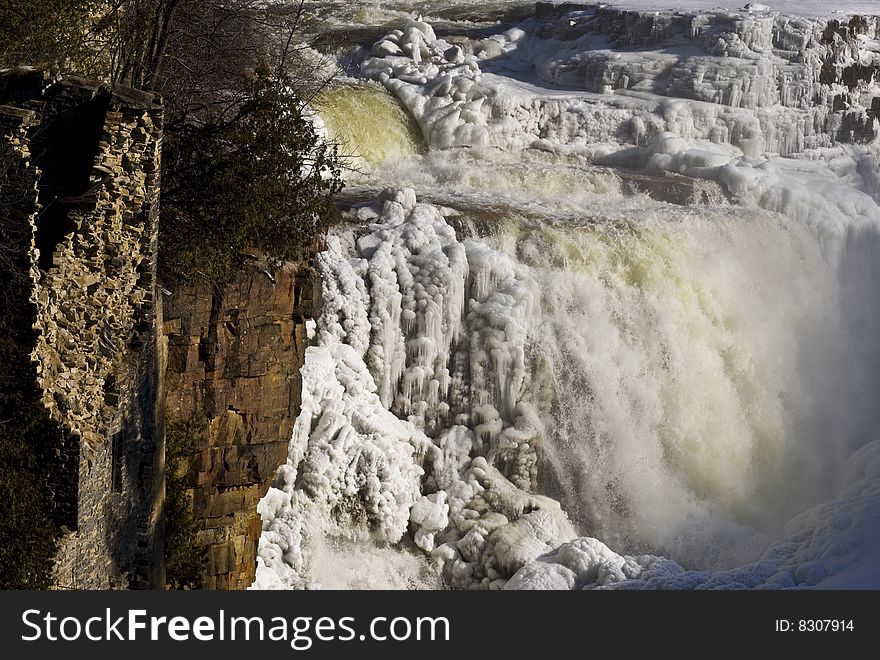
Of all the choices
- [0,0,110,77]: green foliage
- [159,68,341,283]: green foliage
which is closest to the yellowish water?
[159,68,341,283]: green foliage

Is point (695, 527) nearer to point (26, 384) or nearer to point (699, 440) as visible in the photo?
point (699, 440)

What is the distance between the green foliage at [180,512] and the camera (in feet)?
48.4

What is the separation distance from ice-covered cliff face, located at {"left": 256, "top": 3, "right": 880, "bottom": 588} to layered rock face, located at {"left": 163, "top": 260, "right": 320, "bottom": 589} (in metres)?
0.78

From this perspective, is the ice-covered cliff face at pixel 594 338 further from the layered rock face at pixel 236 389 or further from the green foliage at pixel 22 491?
the green foliage at pixel 22 491

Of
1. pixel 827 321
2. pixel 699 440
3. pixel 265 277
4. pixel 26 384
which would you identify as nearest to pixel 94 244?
pixel 26 384

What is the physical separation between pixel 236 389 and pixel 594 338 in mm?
5917

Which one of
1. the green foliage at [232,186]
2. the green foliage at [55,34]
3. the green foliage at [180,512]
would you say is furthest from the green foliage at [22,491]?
the green foliage at [55,34]

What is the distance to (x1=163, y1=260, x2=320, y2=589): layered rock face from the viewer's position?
49.4 feet

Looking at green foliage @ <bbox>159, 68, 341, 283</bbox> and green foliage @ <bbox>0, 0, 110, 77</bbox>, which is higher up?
green foliage @ <bbox>0, 0, 110, 77</bbox>

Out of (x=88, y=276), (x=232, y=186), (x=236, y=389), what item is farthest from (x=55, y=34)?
(x=88, y=276)

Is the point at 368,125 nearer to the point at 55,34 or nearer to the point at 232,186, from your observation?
the point at 232,186

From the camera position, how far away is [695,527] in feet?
63.4

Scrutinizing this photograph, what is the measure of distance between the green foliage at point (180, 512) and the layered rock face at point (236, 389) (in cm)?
12

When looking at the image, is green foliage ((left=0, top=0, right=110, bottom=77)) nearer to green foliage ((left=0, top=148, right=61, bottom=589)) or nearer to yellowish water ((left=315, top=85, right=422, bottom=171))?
green foliage ((left=0, top=148, right=61, bottom=589))
